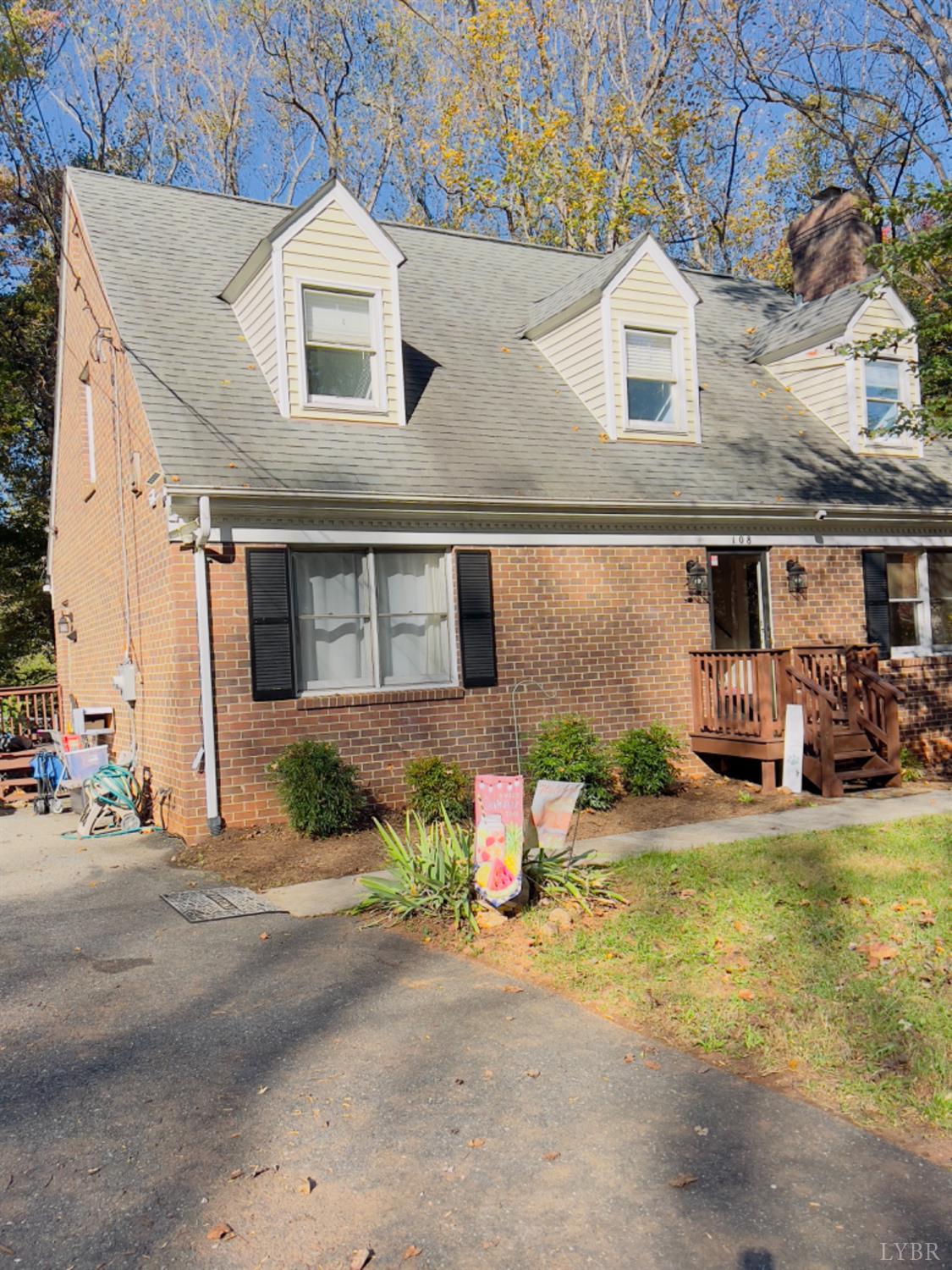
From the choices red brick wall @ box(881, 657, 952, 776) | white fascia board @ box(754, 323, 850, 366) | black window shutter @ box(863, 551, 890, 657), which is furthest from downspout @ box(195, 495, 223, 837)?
white fascia board @ box(754, 323, 850, 366)

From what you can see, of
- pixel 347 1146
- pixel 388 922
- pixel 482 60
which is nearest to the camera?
→ pixel 347 1146

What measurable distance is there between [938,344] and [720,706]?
263 inches

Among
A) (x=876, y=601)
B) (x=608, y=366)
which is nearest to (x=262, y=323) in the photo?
(x=608, y=366)

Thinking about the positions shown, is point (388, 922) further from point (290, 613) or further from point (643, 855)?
point (290, 613)

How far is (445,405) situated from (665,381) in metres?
3.13

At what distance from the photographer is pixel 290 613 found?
10.0 meters

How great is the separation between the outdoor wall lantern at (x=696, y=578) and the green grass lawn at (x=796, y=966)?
5.00m

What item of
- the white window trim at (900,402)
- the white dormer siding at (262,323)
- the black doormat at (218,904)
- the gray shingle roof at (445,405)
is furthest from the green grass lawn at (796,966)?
the white window trim at (900,402)

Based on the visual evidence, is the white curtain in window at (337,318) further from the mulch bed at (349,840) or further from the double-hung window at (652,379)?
the mulch bed at (349,840)

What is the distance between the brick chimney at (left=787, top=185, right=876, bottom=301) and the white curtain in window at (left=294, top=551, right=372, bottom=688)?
1080 cm

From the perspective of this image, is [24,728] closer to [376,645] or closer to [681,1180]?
[376,645]

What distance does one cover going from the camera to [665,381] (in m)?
13.2

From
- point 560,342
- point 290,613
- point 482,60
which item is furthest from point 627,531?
point 482,60

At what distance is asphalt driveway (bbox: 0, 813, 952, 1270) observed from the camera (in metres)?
3.03
